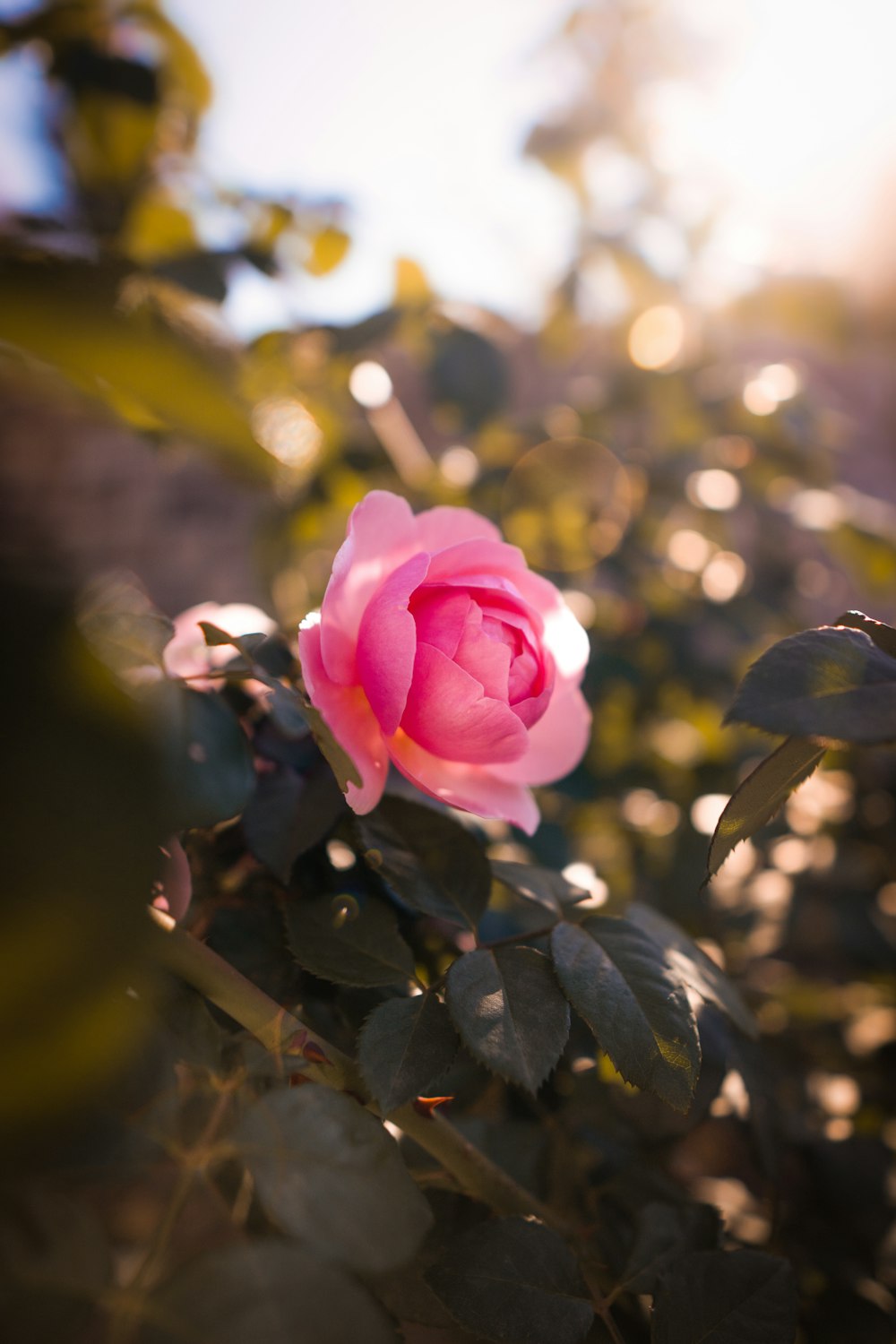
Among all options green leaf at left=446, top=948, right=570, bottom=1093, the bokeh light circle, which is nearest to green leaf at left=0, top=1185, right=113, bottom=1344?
green leaf at left=446, top=948, right=570, bottom=1093

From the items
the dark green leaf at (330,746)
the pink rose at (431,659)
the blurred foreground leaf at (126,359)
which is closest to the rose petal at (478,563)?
the pink rose at (431,659)

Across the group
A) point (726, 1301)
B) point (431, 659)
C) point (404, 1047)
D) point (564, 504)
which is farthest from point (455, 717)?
point (564, 504)

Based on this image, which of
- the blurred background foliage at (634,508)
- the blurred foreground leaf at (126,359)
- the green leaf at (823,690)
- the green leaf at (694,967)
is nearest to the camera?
the blurred foreground leaf at (126,359)

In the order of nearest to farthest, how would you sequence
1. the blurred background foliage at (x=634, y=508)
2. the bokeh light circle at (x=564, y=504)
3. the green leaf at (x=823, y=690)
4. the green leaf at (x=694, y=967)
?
the green leaf at (x=823, y=690) < the green leaf at (x=694, y=967) < the blurred background foliage at (x=634, y=508) < the bokeh light circle at (x=564, y=504)

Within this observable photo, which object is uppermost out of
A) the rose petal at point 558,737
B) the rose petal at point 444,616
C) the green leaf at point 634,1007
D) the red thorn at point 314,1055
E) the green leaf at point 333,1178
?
the rose petal at point 444,616

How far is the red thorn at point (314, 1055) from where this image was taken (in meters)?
0.30

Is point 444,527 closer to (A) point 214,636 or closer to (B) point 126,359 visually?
(A) point 214,636

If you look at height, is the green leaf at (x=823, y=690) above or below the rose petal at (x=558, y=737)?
above

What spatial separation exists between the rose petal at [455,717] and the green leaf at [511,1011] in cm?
8

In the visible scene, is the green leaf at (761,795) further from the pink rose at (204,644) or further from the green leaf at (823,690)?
the pink rose at (204,644)

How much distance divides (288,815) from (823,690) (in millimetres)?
232

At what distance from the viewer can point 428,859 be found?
0.38 metres

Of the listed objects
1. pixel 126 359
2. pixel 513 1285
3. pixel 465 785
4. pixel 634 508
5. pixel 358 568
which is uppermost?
pixel 126 359

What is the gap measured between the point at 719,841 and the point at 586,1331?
0.65ft
